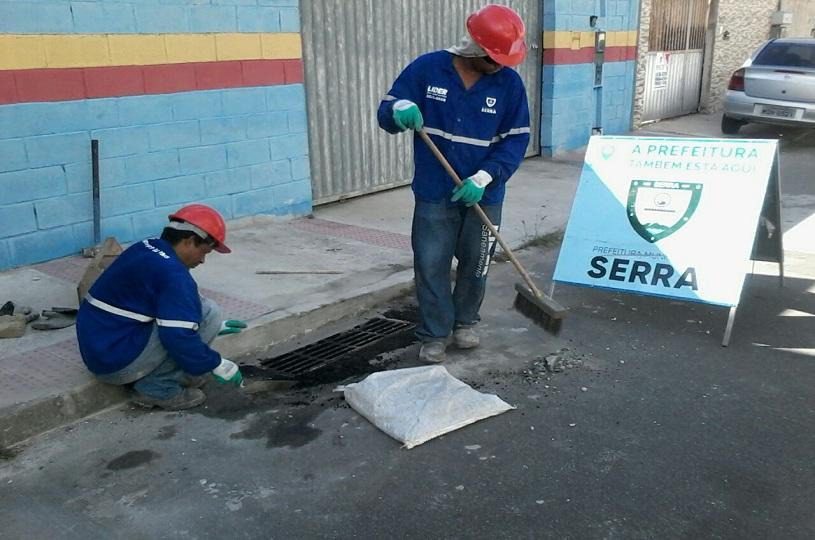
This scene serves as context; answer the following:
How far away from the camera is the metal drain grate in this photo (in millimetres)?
4371

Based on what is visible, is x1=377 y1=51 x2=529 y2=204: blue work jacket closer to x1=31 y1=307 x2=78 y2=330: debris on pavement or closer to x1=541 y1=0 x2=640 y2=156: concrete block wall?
x1=31 y1=307 x2=78 y2=330: debris on pavement

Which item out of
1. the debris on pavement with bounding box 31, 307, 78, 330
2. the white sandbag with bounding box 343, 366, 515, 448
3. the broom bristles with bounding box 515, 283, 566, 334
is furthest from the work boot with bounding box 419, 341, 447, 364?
the debris on pavement with bounding box 31, 307, 78, 330

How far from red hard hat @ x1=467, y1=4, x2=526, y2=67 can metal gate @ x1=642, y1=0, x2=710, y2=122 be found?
1021cm

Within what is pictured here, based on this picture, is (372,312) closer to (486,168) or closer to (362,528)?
(486,168)

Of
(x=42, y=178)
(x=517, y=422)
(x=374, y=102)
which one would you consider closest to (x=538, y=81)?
(x=374, y=102)

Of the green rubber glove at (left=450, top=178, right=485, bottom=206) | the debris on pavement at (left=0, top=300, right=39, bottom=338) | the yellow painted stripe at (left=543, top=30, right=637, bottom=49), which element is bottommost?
the debris on pavement at (left=0, top=300, right=39, bottom=338)

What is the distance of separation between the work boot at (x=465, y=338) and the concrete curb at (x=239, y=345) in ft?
2.90

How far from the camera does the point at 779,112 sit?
12.0 m

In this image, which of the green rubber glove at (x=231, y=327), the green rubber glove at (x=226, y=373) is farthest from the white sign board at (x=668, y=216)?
the green rubber glove at (x=226, y=373)

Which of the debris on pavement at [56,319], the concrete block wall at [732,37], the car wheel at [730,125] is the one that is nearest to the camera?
the debris on pavement at [56,319]

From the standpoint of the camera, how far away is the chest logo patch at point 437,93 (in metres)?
4.11

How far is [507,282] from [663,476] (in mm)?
2852

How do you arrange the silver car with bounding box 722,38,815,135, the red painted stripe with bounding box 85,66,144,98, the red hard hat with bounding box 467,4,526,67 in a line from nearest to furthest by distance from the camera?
the red hard hat with bounding box 467,4,526,67 < the red painted stripe with bounding box 85,66,144,98 < the silver car with bounding box 722,38,815,135

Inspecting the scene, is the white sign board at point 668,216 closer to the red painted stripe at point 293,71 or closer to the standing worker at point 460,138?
the standing worker at point 460,138
